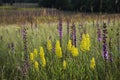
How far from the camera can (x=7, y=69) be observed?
18.1ft

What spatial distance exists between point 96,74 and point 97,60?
1.48 feet

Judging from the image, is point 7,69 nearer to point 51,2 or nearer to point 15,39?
point 15,39

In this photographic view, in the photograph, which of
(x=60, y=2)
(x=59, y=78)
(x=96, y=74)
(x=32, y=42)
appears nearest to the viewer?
(x=96, y=74)

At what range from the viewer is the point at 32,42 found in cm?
677

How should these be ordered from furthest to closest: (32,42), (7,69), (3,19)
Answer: (3,19) < (32,42) < (7,69)

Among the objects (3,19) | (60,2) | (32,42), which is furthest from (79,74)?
(60,2)

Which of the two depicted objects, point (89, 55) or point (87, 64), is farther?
point (89, 55)

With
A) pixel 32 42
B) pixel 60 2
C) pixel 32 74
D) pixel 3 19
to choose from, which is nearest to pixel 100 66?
pixel 32 74

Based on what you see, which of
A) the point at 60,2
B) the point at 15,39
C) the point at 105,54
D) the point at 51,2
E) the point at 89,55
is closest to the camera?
the point at 105,54

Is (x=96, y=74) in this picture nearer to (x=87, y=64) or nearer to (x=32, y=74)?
(x=87, y=64)

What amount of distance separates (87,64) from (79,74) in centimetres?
18

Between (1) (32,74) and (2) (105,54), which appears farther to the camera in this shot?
(1) (32,74)

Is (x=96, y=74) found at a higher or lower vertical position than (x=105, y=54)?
lower

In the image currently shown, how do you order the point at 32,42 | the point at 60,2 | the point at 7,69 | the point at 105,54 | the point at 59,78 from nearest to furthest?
the point at 105,54 → the point at 59,78 → the point at 7,69 → the point at 32,42 → the point at 60,2
